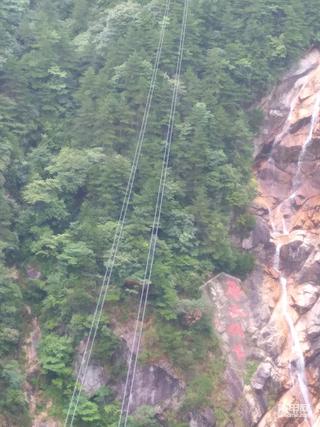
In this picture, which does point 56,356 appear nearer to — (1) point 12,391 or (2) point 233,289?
(1) point 12,391

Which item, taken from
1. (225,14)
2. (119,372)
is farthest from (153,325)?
(225,14)

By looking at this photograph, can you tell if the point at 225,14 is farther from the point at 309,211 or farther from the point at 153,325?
the point at 153,325

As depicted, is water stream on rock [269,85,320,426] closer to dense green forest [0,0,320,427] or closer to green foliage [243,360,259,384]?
green foliage [243,360,259,384]

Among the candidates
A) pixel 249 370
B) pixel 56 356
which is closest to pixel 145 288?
pixel 56 356

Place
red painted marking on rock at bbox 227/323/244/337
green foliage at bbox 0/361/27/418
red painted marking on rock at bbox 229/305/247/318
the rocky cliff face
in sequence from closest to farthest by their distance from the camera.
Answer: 1. green foliage at bbox 0/361/27/418
2. the rocky cliff face
3. red painted marking on rock at bbox 227/323/244/337
4. red painted marking on rock at bbox 229/305/247/318

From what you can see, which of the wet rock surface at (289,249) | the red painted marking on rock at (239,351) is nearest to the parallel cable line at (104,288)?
the red painted marking on rock at (239,351)

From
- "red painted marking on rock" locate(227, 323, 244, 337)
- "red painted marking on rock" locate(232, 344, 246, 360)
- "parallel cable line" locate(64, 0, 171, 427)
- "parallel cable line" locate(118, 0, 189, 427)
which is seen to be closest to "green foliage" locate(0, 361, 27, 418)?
"parallel cable line" locate(64, 0, 171, 427)
